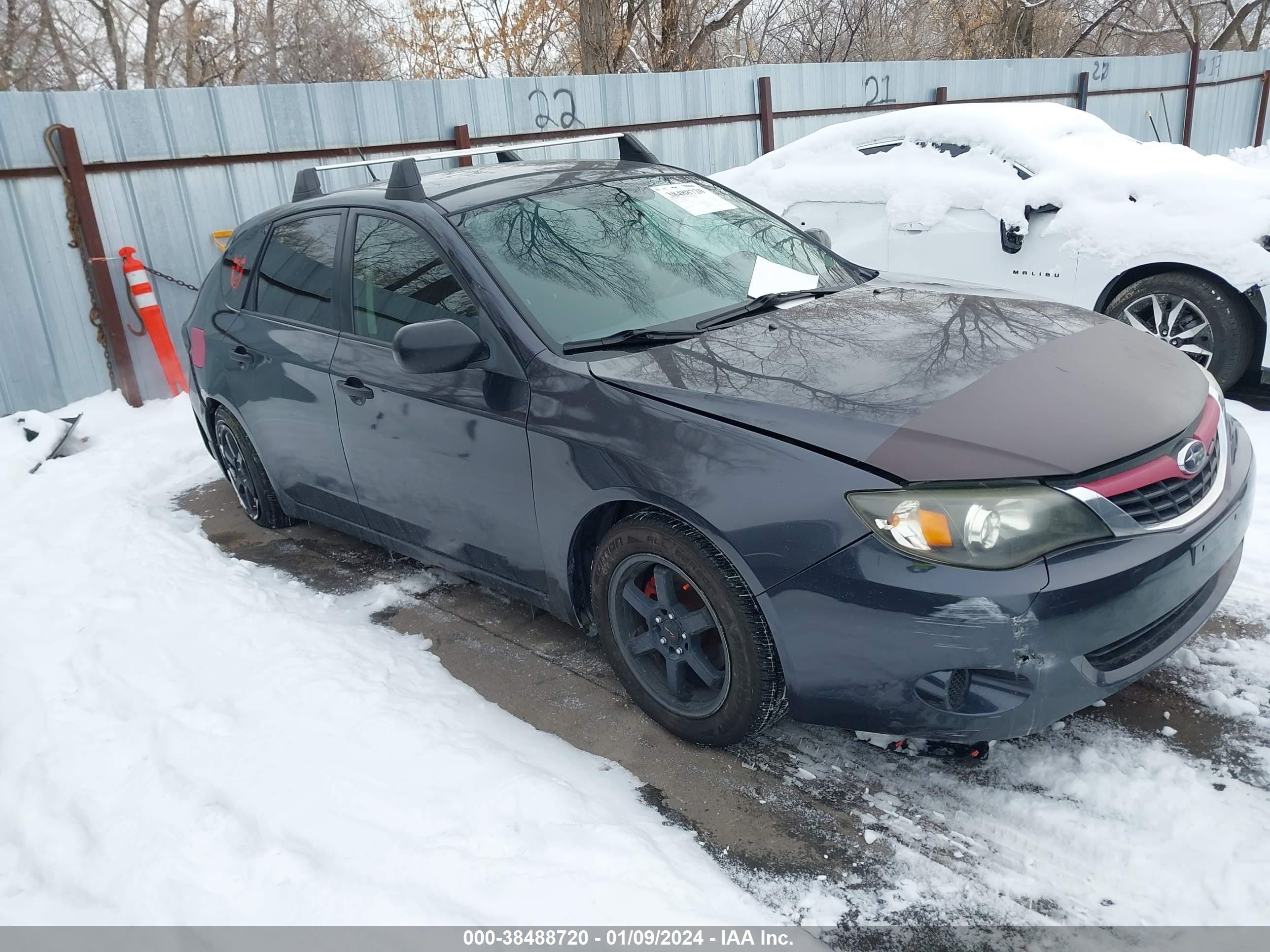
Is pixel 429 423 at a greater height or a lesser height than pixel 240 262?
lesser

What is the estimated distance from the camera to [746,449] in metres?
2.50

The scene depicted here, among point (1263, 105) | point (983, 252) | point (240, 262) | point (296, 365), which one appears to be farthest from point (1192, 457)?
point (1263, 105)

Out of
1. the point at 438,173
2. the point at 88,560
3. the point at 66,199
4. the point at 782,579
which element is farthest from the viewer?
the point at 66,199

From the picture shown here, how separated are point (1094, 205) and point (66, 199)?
703 centimetres

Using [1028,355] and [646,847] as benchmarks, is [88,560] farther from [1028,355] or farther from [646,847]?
[1028,355]

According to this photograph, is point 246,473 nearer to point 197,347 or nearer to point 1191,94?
point 197,347

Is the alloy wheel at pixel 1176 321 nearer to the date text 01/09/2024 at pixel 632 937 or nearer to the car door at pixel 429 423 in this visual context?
the car door at pixel 429 423

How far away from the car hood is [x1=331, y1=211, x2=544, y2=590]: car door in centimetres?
48

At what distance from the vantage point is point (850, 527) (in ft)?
7.63

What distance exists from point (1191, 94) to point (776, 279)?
1934 cm

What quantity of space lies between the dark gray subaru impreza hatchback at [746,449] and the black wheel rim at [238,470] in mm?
813

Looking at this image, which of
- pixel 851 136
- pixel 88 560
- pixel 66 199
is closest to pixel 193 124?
pixel 66 199

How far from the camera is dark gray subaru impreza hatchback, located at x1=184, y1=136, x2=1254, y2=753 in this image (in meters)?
2.28

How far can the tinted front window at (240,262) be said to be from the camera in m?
4.51
